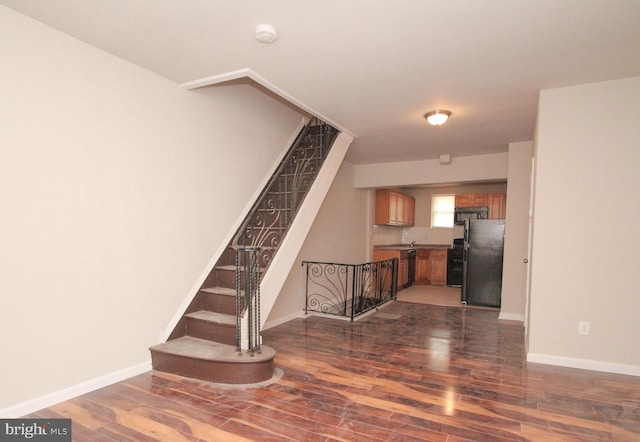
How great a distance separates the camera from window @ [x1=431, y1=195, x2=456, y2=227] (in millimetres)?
8938

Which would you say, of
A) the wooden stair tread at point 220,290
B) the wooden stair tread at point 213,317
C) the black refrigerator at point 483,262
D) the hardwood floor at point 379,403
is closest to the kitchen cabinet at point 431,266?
the black refrigerator at point 483,262

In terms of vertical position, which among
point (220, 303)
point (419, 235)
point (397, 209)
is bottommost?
point (220, 303)

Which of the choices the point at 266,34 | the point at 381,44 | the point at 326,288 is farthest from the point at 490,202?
the point at 266,34

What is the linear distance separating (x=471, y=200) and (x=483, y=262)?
219 centimetres

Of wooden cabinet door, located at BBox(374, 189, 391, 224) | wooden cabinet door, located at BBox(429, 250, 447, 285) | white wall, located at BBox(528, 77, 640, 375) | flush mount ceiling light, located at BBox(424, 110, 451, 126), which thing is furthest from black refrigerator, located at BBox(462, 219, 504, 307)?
flush mount ceiling light, located at BBox(424, 110, 451, 126)

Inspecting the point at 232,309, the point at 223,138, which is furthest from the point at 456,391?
the point at 223,138

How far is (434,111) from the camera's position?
369cm

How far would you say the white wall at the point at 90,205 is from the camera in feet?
7.10

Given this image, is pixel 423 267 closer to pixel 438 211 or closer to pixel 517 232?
pixel 438 211

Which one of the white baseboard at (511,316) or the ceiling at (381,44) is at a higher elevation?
the ceiling at (381,44)

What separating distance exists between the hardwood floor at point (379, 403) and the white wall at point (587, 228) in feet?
0.93

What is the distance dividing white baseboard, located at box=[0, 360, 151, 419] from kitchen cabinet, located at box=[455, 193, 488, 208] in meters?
6.92

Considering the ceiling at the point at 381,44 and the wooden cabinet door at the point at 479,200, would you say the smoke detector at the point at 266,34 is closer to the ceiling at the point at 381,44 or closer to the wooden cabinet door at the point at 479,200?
the ceiling at the point at 381,44

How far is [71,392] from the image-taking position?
2.44m
